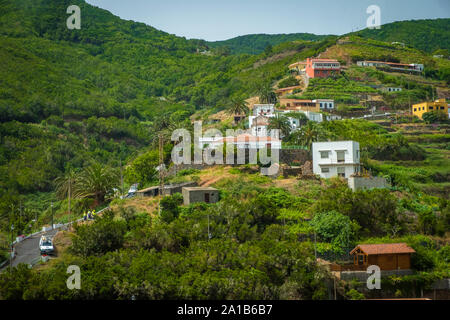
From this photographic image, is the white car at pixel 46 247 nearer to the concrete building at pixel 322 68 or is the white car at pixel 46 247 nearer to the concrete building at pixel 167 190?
the concrete building at pixel 167 190

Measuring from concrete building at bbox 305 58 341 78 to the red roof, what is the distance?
62256 mm

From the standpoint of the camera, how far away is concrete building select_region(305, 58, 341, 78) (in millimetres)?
96500

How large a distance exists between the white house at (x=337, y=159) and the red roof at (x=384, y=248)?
12895mm

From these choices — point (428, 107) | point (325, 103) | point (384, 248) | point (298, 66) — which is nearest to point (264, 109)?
point (325, 103)

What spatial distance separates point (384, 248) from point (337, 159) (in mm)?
14324

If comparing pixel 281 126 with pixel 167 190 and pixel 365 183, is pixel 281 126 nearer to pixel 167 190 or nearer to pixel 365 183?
pixel 365 183

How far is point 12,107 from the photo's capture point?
104m

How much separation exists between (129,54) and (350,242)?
15257 cm

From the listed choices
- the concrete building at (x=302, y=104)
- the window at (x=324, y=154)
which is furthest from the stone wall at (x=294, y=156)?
the concrete building at (x=302, y=104)

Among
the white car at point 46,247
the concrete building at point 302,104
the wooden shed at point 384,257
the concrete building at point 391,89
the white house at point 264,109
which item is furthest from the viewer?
the concrete building at point 391,89

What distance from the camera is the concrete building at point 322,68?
96.5 meters

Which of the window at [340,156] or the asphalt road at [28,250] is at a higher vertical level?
the window at [340,156]

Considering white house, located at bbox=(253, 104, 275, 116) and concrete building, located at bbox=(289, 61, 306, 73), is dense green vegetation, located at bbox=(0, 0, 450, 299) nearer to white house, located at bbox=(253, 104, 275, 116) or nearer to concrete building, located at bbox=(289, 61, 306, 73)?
white house, located at bbox=(253, 104, 275, 116)

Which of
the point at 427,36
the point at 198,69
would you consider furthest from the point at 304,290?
the point at 427,36
